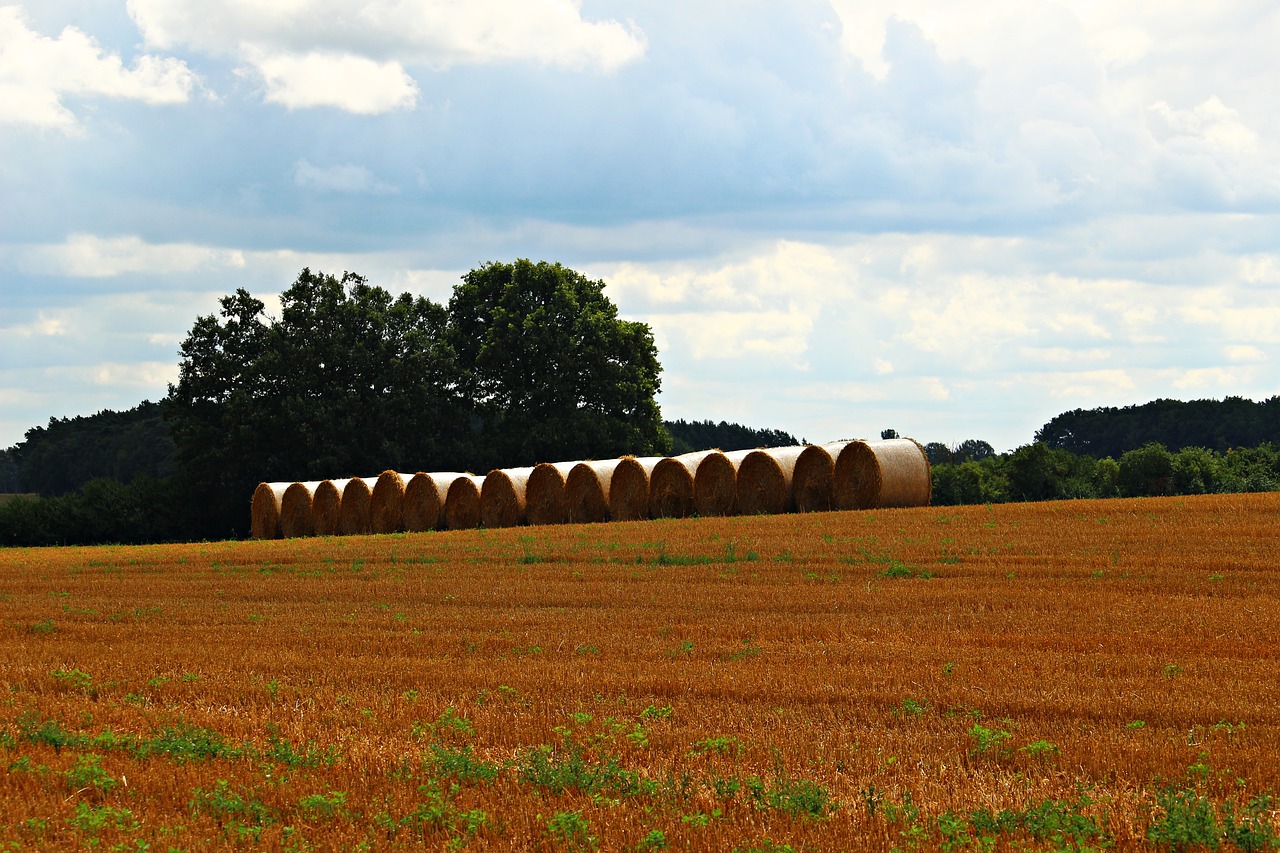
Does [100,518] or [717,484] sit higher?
[717,484]

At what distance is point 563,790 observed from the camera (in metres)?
7.73

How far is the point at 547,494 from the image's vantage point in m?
35.1

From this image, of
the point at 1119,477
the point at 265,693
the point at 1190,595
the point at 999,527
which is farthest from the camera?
the point at 1119,477

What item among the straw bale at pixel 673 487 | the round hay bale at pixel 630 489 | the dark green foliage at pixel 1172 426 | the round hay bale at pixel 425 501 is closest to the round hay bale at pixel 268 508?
the round hay bale at pixel 425 501

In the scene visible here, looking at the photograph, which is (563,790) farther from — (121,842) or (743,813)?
(121,842)

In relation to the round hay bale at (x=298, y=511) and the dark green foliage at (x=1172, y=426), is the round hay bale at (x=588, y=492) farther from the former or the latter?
the dark green foliage at (x=1172, y=426)

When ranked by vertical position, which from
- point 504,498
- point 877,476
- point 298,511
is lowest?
point 298,511

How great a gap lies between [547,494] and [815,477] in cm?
781

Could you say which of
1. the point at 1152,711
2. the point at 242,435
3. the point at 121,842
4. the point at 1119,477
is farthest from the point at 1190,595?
the point at 242,435

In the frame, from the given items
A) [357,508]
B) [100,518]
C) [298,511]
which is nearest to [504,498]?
[357,508]

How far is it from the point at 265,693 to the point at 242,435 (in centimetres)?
4053

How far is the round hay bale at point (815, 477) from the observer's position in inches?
1208

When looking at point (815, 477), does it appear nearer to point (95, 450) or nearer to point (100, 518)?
point (100, 518)

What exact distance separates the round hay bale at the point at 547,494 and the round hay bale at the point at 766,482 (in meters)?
5.20
